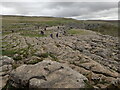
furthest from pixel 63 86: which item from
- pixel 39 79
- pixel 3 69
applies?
pixel 3 69

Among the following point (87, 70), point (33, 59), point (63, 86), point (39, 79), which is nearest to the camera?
point (63, 86)

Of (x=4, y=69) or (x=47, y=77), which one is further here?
(x=4, y=69)

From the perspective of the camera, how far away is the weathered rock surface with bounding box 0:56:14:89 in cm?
1967

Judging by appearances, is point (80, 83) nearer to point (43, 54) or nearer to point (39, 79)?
point (39, 79)

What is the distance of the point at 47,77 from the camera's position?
51.8ft

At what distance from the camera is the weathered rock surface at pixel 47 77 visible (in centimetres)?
1468

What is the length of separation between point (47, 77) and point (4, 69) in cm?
1075

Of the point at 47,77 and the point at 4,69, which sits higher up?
the point at 47,77

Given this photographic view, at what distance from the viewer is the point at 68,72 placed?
1634cm

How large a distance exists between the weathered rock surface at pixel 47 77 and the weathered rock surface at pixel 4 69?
9.11 ft

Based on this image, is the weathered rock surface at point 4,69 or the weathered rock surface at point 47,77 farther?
the weathered rock surface at point 4,69

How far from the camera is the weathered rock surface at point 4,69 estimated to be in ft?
64.5

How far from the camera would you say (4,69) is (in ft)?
75.2

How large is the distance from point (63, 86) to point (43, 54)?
15173 millimetres
